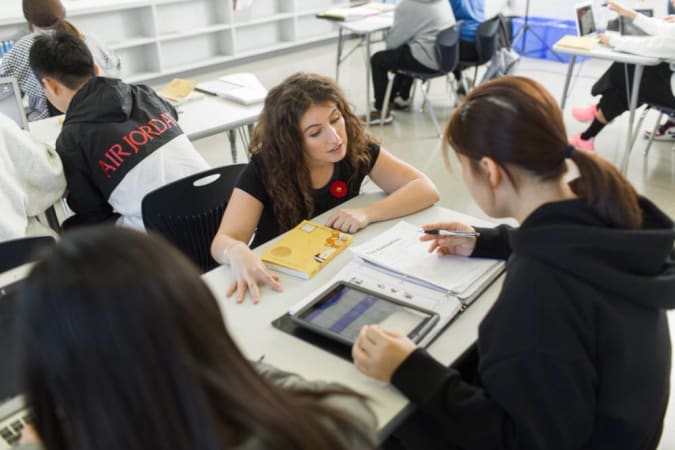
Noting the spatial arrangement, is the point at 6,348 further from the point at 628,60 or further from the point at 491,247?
the point at 628,60

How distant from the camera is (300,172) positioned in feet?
5.93

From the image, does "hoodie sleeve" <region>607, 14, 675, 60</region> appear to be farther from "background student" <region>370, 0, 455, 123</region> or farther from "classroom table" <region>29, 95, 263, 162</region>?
"classroom table" <region>29, 95, 263, 162</region>

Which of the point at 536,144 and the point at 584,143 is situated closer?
the point at 536,144

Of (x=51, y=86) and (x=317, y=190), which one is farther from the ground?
(x=51, y=86)

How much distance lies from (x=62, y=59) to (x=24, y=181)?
0.58 m

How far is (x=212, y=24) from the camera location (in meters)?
6.31

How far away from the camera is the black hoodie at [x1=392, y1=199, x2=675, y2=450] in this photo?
37.2 inches

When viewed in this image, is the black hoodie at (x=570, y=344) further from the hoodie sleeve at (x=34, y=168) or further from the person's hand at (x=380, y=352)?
the hoodie sleeve at (x=34, y=168)

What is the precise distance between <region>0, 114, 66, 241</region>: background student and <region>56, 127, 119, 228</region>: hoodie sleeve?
0.05 meters

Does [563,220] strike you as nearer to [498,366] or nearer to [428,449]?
[498,366]

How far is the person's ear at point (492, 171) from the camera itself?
107 cm

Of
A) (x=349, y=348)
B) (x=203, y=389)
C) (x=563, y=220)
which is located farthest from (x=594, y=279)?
(x=203, y=389)

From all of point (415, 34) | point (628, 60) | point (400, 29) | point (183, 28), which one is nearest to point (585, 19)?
point (628, 60)

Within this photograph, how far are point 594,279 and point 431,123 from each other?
3.83 metres
